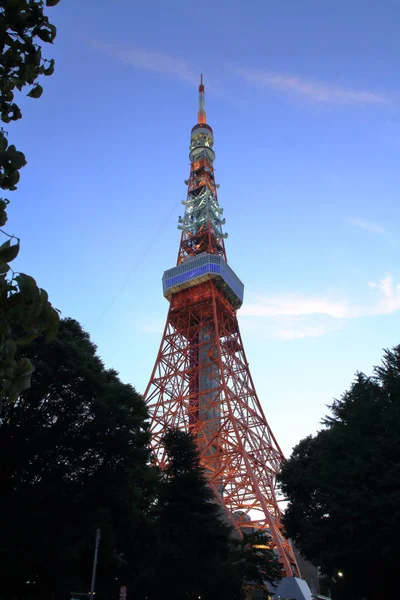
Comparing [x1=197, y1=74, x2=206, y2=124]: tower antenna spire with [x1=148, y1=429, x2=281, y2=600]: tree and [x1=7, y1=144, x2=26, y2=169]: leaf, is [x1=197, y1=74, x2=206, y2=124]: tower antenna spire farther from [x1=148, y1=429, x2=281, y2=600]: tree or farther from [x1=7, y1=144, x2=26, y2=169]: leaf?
[x1=7, y1=144, x2=26, y2=169]: leaf

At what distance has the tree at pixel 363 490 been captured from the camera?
42.5 ft

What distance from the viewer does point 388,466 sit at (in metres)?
13.6

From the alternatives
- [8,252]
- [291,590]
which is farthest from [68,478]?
[8,252]

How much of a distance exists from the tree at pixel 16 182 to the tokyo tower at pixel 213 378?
947 inches

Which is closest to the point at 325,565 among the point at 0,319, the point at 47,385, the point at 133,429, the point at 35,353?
the point at 133,429

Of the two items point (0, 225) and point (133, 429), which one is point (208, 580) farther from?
point (0, 225)

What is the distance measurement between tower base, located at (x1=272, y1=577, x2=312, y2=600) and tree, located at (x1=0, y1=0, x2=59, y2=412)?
994 inches

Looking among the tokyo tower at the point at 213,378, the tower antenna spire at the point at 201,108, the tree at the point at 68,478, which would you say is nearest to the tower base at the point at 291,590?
the tokyo tower at the point at 213,378

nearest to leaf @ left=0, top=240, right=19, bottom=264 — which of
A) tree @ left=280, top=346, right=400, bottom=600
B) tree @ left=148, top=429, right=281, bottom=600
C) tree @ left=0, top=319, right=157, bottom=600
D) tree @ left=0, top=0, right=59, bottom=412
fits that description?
tree @ left=0, top=0, right=59, bottom=412

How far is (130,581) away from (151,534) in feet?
5.07

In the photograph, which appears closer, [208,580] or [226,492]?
[208,580]

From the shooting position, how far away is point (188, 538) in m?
14.9

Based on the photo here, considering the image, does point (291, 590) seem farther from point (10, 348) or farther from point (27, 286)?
point (27, 286)

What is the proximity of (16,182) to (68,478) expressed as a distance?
14702 mm
